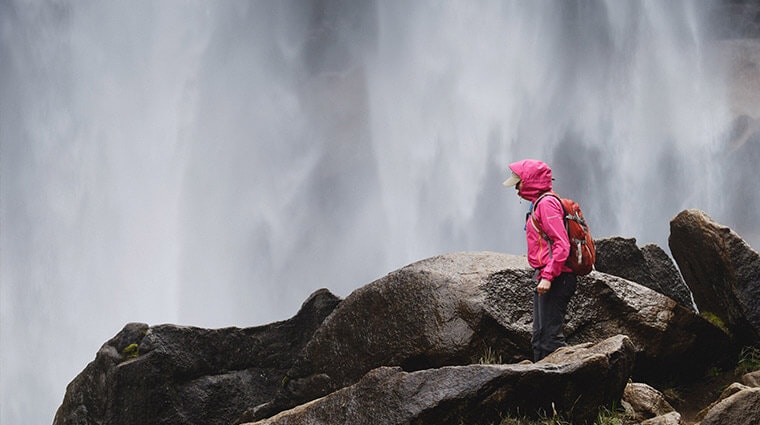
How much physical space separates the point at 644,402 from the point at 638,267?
16.1 ft

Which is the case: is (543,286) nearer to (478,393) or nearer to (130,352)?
(478,393)

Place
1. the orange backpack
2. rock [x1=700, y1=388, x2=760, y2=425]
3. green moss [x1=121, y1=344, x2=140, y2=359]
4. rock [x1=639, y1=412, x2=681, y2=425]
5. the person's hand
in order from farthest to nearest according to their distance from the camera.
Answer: green moss [x1=121, y1=344, x2=140, y2=359] → the orange backpack → the person's hand → rock [x1=639, y1=412, x2=681, y2=425] → rock [x1=700, y1=388, x2=760, y2=425]

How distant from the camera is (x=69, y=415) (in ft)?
39.5

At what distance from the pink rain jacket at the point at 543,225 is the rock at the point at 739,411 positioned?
209 centimetres

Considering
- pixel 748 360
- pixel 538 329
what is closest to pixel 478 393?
pixel 538 329

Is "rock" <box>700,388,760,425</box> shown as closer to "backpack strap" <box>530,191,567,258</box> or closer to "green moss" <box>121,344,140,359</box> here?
"backpack strap" <box>530,191,567,258</box>

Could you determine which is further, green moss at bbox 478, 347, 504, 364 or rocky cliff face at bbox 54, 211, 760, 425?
green moss at bbox 478, 347, 504, 364

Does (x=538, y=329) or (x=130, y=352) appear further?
(x=130, y=352)

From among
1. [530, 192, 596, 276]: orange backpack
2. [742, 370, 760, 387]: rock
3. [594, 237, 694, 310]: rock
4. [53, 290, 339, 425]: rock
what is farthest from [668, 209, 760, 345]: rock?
[53, 290, 339, 425]: rock

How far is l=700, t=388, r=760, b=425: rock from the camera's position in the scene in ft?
20.3

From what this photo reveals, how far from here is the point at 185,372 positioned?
12.1 metres

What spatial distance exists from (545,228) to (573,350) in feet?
4.35

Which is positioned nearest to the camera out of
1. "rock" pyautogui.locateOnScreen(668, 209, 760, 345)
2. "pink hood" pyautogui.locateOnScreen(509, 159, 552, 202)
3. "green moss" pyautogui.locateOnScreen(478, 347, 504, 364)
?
"pink hood" pyautogui.locateOnScreen(509, 159, 552, 202)

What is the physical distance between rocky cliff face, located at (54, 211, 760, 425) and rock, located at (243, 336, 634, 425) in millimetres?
11
